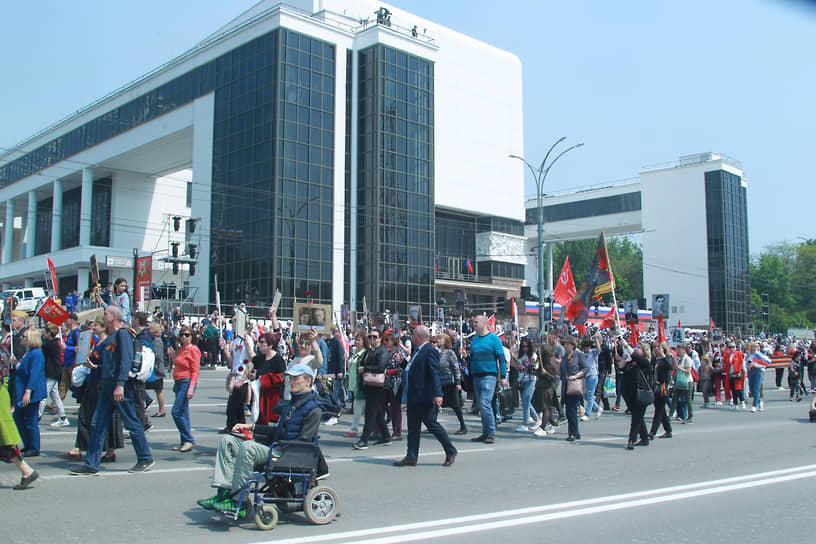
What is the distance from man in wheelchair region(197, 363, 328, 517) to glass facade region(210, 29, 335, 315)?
37839mm

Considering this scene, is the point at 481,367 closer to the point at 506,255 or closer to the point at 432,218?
the point at 432,218

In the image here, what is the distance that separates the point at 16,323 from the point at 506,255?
2110 inches

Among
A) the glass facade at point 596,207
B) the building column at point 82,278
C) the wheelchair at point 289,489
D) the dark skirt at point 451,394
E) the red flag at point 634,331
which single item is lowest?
the wheelchair at point 289,489

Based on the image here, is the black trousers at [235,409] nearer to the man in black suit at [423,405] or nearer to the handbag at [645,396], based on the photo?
the man in black suit at [423,405]

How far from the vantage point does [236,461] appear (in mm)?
6480

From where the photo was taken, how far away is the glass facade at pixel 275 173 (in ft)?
150

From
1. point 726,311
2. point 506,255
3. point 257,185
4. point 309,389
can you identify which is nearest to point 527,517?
point 309,389

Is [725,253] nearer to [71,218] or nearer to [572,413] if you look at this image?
[71,218]

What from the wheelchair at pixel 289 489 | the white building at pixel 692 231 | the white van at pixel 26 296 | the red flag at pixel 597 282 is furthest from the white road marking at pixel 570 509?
the white building at pixel 692 231

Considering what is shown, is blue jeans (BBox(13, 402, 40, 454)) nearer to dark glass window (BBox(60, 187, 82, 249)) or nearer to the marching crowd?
the marching crowd

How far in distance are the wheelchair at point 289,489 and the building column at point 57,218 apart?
64.7 meters

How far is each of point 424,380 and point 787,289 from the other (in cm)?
9792

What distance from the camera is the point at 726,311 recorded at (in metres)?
80.1

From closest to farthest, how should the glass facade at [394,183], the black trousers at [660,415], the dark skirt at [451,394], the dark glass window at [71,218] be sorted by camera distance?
the black trousers at [660,415] < the dark skirt at [451,394] < the glass facade at [394,183] < the dark glass window at [71,218]
